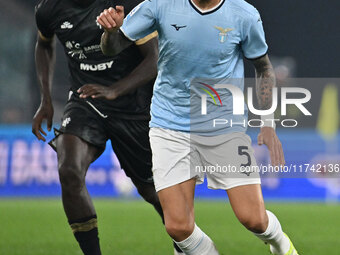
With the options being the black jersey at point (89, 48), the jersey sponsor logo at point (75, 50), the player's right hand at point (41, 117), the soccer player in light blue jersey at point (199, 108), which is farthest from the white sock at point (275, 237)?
the player's right hand at point (41, 117)

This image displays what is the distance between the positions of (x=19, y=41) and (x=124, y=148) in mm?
12954

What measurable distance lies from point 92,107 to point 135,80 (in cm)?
47

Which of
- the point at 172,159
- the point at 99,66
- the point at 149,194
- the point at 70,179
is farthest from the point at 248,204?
the point at 99,66

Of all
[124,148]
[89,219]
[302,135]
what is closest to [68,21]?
[124,148]

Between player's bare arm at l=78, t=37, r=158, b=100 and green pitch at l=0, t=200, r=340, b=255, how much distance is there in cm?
216

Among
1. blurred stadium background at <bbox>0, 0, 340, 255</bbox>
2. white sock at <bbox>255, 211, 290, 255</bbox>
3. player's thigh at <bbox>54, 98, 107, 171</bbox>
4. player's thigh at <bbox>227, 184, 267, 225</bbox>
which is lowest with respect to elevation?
blurred stadium background at <bbox>0, 0, 340, 255</bbox>

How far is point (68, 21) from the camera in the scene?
6035 millimetres

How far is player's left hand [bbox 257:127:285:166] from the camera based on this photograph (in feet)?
16.2

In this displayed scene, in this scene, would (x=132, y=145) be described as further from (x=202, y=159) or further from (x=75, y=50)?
(x=202, y=159)

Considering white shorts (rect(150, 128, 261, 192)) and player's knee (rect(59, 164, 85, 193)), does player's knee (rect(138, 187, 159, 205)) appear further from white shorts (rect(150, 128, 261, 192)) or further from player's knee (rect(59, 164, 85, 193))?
white shorts (rect(150, 128, 261, 192))

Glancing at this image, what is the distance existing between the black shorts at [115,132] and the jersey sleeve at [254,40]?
1.33 meters

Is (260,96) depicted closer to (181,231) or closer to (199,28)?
(199,28)

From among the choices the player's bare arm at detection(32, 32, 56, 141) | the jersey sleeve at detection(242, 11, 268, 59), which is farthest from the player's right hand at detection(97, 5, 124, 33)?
the player's bare arm at detection(32, 32, 56, 141)

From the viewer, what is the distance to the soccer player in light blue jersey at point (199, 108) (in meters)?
5.03
